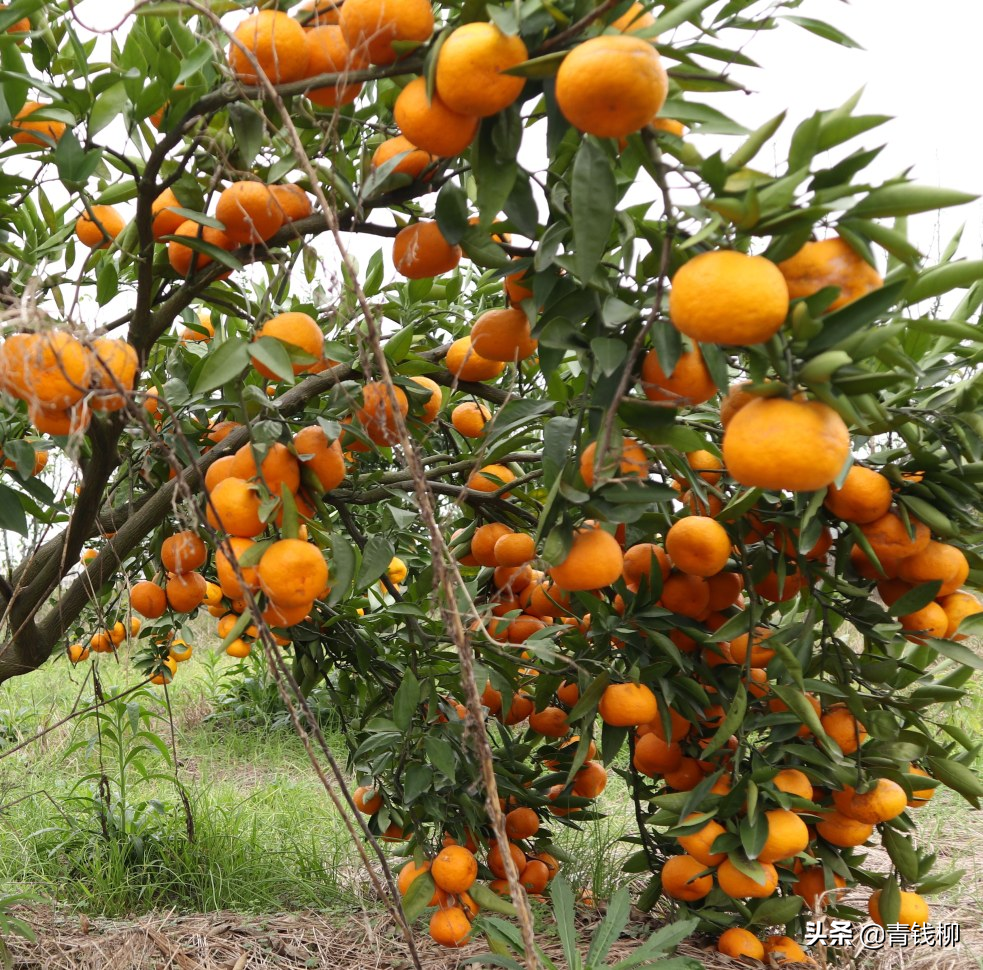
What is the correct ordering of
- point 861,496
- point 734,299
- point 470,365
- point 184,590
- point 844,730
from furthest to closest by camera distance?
1. point 184,590
2. point 470,365
3. point 844,730
4. point 861,496
5. point 734,299

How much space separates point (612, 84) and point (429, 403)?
2.80ft

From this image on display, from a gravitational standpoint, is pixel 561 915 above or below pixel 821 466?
below

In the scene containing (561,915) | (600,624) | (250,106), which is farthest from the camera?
(561,915)

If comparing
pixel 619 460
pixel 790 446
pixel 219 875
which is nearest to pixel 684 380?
pixel 619 460

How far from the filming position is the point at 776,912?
62.6 inches

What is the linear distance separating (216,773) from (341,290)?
393cm

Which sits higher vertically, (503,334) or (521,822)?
(503,334)

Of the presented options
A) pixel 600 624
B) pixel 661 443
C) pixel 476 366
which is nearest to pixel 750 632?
pixel 600 624

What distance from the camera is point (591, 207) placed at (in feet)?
2.92

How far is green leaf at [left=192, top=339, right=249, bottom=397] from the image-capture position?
1066 mm

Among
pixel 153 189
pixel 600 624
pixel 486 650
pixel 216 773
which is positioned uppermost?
pixel 153 189

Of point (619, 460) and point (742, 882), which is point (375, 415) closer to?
point (619, 460)

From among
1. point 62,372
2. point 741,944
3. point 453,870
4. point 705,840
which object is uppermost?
point 62,372

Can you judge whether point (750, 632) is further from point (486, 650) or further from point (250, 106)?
point (250, 106)
